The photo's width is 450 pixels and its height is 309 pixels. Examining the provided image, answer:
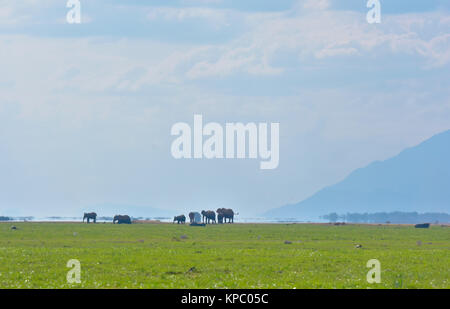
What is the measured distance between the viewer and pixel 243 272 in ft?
114

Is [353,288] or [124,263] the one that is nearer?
[353,288]

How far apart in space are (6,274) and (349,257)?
2087 cm

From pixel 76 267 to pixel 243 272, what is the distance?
8665 millimetres

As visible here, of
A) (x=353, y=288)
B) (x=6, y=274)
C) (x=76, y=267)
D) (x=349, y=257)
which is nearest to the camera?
(x=353, y=288)
